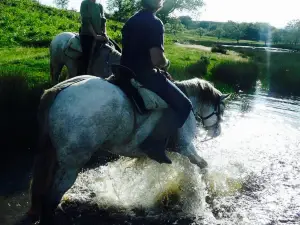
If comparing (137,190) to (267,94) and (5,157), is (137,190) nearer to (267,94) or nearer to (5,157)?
(5,157)

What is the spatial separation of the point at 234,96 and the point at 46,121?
15630 mm

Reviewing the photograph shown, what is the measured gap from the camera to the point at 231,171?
8547 millimetres

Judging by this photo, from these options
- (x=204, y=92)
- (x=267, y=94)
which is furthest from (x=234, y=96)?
(x=204, y=92)

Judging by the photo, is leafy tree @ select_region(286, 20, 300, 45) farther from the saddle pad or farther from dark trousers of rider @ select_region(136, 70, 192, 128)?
the saddle pad

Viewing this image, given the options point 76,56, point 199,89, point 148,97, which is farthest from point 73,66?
point 148,97

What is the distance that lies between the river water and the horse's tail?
77cm

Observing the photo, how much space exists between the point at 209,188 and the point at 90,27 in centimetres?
566

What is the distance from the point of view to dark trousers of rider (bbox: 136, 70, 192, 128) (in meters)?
5.74

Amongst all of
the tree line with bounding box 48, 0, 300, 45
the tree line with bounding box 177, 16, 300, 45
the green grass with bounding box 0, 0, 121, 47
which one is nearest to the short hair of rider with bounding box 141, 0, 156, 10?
the green grass with bounding box 0, 0, 121, 47

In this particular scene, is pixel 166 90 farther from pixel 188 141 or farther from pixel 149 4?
pixel 149 4

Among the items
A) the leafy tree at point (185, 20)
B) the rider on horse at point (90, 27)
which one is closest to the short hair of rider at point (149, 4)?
the rider on horse at point (90, 27)

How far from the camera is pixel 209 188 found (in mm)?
7684

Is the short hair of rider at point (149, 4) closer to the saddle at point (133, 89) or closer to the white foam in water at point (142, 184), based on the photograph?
the saddle at point (133, 89)

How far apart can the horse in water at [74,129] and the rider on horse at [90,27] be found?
5.07 meters
